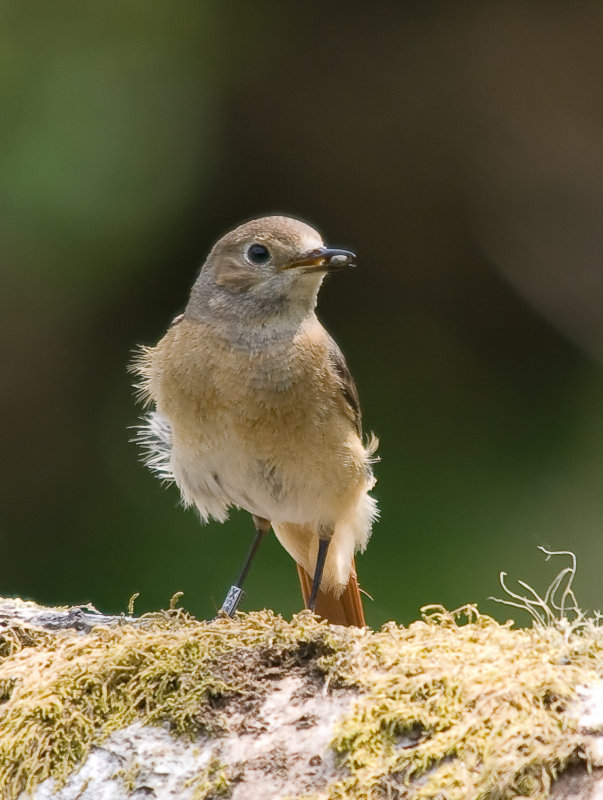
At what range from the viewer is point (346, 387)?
144 inches

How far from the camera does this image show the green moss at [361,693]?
191 centimetres

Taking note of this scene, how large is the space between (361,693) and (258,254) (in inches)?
69.5

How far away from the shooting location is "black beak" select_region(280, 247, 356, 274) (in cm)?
330

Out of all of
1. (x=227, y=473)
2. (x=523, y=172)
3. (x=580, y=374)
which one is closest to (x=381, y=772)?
(x=227, y=473)

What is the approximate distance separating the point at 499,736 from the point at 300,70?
14.7ft

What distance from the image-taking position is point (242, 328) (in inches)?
137

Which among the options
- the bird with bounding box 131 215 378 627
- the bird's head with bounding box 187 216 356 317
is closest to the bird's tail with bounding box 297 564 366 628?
the bird with bounding box 131 215 378 627

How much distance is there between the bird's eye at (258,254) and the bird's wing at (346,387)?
0.37 meters

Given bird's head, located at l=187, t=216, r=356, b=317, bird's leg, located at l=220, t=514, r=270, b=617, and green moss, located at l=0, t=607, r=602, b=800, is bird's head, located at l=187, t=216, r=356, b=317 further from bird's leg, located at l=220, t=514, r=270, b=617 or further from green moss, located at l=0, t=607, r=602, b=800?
green moss, located at l=0, t=607, r=602, b=800

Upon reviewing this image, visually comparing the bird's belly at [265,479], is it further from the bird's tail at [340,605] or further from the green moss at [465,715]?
the green moss at [465,715]

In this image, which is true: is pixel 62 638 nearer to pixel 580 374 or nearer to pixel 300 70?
pixel 580 374

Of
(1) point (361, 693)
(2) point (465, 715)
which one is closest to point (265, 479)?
(1) point (361, 693)

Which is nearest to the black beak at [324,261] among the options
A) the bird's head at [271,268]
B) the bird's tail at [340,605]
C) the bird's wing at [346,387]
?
the bird's head at [271,268]

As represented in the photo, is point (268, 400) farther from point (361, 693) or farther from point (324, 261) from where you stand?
point (361, 693)
